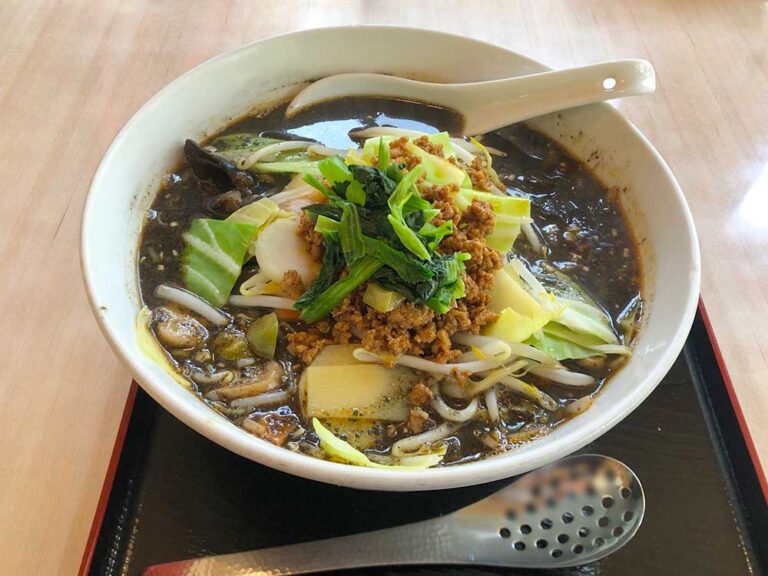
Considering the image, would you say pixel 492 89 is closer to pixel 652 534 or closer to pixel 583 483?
pixel 583 483

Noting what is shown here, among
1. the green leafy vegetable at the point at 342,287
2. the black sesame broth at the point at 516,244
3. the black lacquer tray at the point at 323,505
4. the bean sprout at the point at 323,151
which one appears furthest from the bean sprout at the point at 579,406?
the bean sprout at the point at 323,151

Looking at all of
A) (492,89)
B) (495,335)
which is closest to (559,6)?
(492,89)

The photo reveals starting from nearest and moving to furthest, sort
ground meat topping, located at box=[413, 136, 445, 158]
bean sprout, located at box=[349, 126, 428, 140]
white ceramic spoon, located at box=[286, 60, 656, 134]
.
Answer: ground meat topping, located at box=[413, 136, 445, 158] < white ceramic spoon, located at box=[286, 60, 656, 134] < bean sprout, located at box=[349, 126, 428, 140]

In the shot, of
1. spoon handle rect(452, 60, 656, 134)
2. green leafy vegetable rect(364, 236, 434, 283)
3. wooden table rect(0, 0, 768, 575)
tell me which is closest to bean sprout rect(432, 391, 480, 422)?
green leafy vegetable rect(364, 236, 434, 283)

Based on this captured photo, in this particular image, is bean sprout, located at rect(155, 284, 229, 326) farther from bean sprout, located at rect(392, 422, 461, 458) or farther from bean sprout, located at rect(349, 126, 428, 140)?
bean sprout, located at rect(349, 126, 428, 140)

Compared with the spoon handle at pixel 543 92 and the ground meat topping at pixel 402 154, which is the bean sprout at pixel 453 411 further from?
the spoon handle at pixel 543 92

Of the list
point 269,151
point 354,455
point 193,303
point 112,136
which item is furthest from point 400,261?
point 112,136
